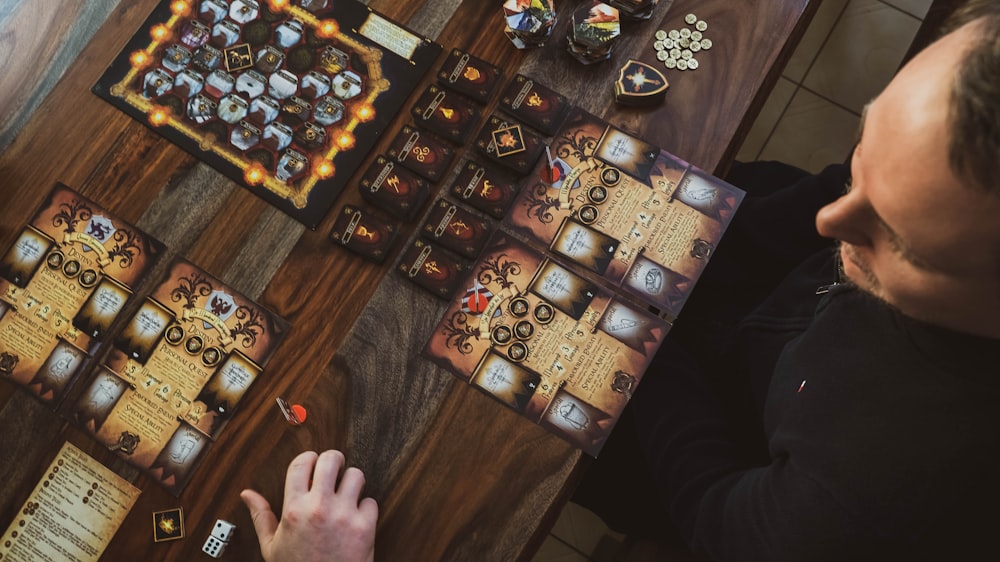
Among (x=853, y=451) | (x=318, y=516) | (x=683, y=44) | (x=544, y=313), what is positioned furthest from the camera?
(x=683, y=44)

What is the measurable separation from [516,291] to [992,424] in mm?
739

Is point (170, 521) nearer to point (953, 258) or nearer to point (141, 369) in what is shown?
point (141, 369)

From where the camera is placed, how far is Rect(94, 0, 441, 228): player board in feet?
4.62

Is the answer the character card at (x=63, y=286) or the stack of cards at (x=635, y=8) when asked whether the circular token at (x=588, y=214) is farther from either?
the character card at (x=63, y=286)

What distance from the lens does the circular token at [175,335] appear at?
1.34 meters

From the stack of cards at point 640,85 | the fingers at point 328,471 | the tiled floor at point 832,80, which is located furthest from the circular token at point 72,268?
the tiled floor at point 832,80

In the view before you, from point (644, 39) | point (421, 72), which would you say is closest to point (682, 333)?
point (644, 39)

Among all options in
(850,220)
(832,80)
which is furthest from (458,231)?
(832,80)

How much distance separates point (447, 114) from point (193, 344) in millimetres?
636

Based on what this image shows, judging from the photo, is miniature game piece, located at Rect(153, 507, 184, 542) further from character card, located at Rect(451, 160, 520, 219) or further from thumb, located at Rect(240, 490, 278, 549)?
character card, located at Rect(451, 160, 520, 219)

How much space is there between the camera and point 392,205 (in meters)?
1.37

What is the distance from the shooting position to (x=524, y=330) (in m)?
1.31

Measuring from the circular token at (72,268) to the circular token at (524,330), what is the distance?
32.7 inches

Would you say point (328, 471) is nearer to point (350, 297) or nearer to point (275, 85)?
point (350, 297)
